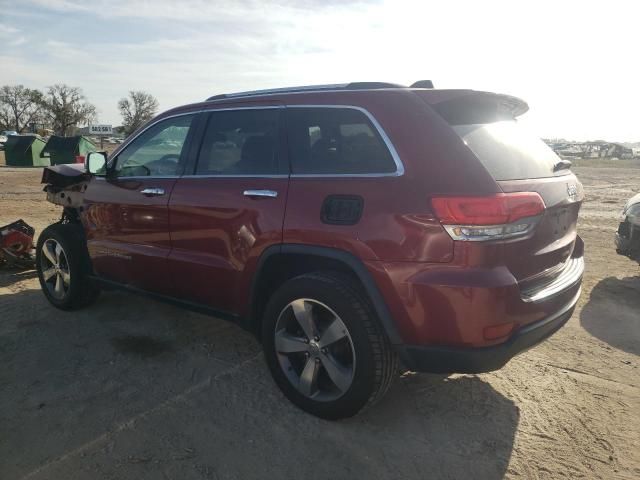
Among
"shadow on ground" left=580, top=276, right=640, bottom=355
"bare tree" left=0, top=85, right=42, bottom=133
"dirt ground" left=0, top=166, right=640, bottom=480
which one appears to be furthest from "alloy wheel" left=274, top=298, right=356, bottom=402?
"bare tree" left=0, top=85, right=42, bottom=133

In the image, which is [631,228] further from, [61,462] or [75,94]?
[75,94]

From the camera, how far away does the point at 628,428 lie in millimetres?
2939

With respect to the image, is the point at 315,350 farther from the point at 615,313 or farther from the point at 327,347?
the point at 615,313

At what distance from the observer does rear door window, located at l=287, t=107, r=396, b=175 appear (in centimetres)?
278

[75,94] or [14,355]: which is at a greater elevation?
[75,94]

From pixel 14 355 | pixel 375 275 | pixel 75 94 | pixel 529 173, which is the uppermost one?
pixel 75 94

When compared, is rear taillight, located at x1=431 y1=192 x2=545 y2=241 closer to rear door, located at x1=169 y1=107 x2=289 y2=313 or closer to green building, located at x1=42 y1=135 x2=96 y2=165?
rear door, located at x1=169 y1=107 x2=289 y2=313

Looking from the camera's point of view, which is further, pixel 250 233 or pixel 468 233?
pixel 250 233

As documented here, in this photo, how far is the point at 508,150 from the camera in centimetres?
279

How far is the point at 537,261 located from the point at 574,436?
3.36ft

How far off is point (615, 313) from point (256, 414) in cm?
361

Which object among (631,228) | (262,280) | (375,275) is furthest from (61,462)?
(631,228)

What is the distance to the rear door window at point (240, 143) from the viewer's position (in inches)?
128

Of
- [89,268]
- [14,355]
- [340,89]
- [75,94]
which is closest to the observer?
[340,89]
